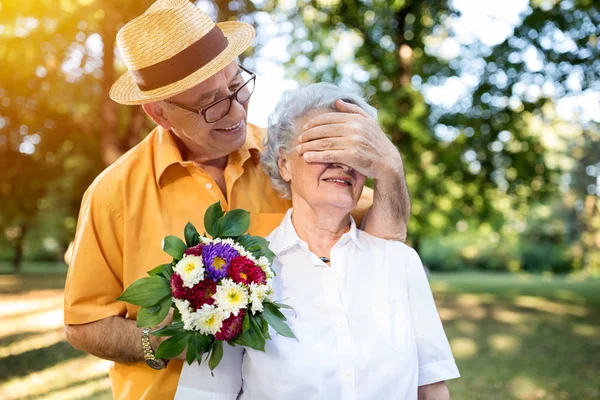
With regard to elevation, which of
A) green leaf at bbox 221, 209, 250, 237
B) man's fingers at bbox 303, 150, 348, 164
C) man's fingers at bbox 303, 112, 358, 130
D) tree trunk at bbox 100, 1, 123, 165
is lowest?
tree trunk at bbox 100, 1, 123, 165

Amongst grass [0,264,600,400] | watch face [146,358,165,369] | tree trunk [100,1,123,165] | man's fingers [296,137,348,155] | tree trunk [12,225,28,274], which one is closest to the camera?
man's fingers [296,137,348,155]

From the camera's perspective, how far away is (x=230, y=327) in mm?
1923

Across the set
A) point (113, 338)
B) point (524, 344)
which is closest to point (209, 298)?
point (113, 338)

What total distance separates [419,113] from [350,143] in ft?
29.0

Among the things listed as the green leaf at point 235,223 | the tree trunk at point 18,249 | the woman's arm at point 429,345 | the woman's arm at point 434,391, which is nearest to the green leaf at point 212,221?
the green leaf at point 235,223

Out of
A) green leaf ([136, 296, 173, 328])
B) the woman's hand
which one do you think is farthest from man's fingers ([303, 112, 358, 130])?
green leaf ([136, 296, 173, 328])

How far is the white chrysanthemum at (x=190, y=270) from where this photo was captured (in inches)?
75.2

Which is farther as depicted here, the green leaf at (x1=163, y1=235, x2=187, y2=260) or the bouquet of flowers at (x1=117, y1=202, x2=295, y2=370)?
the green leaf at (x1=163, y1=235, x2=187, y2=260)

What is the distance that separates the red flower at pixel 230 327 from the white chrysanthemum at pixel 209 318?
2cm

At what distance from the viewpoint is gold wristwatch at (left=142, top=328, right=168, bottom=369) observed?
2.31 meters

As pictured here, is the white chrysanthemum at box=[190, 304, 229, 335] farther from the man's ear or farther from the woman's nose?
the man's ear

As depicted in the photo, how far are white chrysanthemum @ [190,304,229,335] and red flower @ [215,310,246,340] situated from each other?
0.02m

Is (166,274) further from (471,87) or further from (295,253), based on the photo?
(471,87)

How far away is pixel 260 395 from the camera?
7.15 feet
